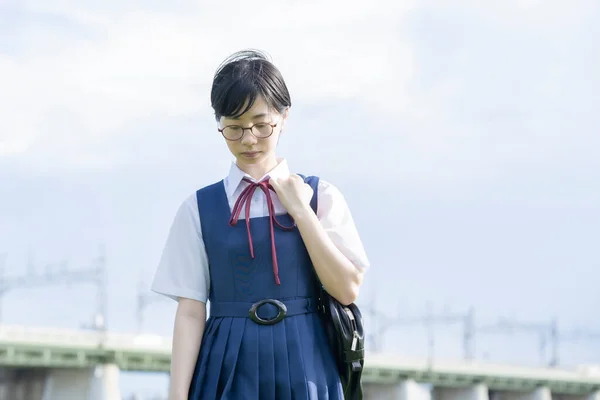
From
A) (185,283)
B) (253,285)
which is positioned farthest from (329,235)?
(185,283)

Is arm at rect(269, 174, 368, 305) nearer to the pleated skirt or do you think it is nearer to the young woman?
the young woman

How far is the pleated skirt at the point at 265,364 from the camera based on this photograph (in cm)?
332

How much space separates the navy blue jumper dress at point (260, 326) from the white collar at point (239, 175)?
0.35ft

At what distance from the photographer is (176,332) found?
3.43 meters

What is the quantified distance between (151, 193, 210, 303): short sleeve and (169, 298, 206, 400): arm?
39 millimetres

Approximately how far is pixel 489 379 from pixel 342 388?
46.8 meters

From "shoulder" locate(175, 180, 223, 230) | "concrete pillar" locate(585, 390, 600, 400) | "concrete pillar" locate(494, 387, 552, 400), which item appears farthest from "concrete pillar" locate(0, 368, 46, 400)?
"shoulder" locate(175, 180, 223, 230)

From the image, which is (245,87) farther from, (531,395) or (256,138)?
(531,395)

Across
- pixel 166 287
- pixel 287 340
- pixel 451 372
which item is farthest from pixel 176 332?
pixel 451 372

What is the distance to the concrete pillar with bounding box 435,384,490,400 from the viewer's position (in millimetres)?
48344

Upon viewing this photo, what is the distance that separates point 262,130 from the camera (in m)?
3.44

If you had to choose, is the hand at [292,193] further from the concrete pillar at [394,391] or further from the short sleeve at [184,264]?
the concrete pillar at [394,391]

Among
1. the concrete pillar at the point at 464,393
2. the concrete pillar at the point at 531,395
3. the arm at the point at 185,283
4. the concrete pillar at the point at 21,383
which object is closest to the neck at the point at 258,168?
the arm at the point at 185,283

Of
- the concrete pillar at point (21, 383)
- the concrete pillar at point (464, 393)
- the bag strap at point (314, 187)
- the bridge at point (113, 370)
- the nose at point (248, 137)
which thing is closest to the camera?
the nose at point (248, 137)
